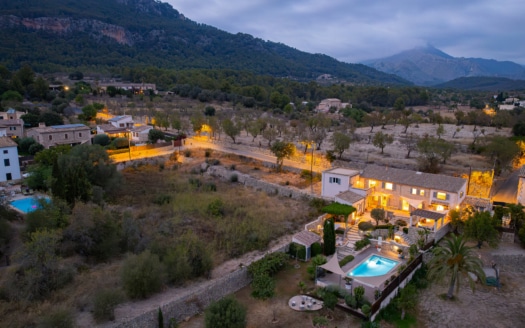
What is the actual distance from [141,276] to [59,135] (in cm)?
3542

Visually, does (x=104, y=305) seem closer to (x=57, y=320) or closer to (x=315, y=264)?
(x=57, y=320)

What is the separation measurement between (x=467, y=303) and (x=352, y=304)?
622 centimetres

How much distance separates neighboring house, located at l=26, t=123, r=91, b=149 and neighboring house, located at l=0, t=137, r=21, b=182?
899cm

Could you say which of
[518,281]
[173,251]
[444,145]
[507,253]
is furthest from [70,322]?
[444,145]

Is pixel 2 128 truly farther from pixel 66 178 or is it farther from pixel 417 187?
pixel 417 187

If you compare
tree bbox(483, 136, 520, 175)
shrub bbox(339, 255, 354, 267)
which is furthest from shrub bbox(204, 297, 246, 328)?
tree bbox(483, 136, 520, 175)

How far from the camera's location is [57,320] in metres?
13.0

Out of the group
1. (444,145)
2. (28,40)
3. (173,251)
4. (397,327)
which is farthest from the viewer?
(28,40)

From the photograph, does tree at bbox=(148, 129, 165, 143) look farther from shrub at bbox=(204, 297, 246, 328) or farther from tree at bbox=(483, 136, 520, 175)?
tree at bbox=(483, 136, 520, 175)

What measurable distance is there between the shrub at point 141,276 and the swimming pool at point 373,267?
991cm

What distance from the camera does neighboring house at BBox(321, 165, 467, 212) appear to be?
26.8 metres

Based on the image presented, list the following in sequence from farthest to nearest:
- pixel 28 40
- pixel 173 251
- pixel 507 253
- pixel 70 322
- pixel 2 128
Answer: pixel 28 40, pixel 2 128, pixel 507 253, pixel 173 251, pixel 70 322

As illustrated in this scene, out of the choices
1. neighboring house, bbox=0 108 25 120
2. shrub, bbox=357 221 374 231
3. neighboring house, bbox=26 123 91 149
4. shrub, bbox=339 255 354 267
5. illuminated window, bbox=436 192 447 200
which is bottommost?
shrub, bbox=339 255 354 267

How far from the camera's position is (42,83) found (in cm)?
7081
